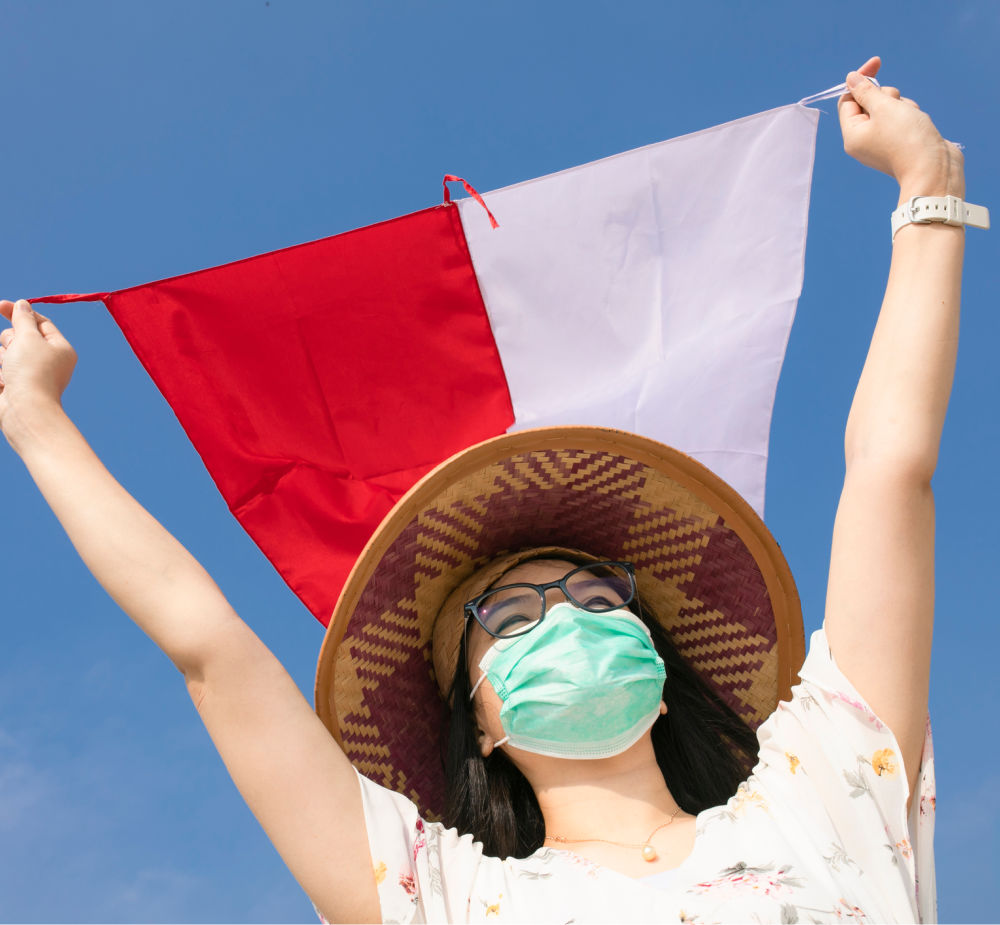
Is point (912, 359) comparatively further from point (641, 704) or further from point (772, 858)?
point (772, 858)

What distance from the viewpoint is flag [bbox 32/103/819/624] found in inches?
158

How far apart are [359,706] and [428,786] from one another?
45 cm

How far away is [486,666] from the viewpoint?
3090 millimetres

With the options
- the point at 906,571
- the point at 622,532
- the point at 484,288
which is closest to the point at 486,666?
the point at 622,532

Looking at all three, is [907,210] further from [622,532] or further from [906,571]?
[622,532]

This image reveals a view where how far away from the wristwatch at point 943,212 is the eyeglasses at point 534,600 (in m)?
1.29

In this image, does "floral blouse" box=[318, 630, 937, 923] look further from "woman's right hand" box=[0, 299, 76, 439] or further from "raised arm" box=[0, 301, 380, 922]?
"woman's right hand" box=[0, 299, 76, 439]

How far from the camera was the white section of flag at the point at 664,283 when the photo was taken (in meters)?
4.06

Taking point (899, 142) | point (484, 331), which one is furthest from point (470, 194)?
point (899, 142)

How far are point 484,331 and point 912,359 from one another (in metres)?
2.01

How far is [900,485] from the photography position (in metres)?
2.61

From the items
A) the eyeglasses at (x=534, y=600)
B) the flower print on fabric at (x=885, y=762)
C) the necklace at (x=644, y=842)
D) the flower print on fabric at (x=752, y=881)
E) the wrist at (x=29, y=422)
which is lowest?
the necklace at (x=644, y=842)

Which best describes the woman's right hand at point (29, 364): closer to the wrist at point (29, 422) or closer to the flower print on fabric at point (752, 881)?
the wrist at point (29, 422)

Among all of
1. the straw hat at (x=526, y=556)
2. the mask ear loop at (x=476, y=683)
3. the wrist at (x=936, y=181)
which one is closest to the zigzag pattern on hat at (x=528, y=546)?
the straw hat at (x=526, y=556)
